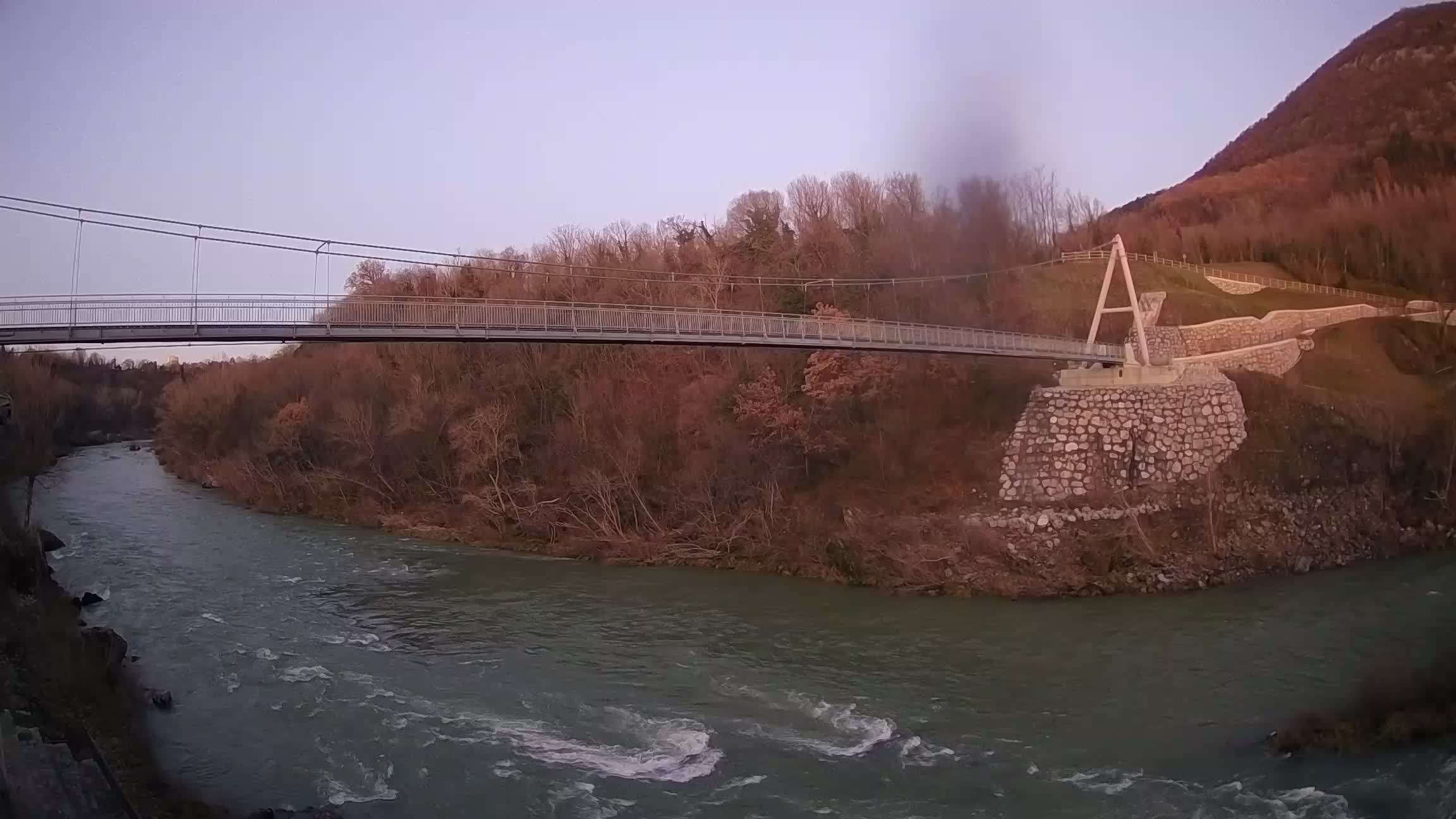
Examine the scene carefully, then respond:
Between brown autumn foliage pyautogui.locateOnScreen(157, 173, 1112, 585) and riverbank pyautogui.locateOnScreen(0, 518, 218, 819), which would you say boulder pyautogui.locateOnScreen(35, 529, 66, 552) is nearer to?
riverbank pyautogui.locateOnScreen(0, 518, 218, 819)

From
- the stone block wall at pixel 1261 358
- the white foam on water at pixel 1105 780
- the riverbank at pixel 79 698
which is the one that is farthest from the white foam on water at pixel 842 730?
the stone block wall at pixel 1261 358

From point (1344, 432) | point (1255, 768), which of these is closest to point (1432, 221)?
point (1344, 432)

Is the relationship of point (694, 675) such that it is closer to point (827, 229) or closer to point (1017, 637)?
point (1017, 637)

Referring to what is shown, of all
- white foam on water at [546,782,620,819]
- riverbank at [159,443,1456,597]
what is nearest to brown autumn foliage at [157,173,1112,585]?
riverbank at [159,443,1456,597]

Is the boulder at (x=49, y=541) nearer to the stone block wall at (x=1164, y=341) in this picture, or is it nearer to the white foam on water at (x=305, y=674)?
the white foam on water at (x=305, y=674)

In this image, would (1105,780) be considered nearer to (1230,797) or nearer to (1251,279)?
(1230,797)

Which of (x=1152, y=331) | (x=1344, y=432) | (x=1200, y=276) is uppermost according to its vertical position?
(x=1200, y=276)
